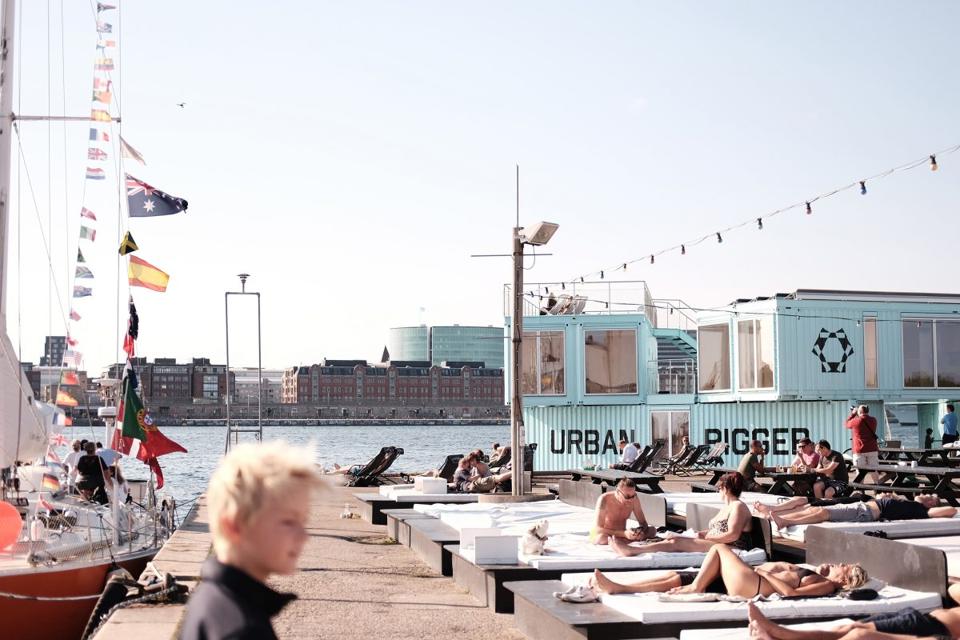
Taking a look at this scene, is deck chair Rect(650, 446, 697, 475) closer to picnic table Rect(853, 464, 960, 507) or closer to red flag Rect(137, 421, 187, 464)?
picnic table Rect(853, 464, 960, 507)

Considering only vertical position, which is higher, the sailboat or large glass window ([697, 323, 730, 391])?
large glass window ([697, 323, 730, 391])

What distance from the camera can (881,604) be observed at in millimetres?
8172

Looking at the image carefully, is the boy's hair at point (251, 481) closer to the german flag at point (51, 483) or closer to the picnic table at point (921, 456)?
the german flag at point (51, 483)

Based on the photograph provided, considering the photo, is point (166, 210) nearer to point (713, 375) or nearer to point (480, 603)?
point (480, 603)

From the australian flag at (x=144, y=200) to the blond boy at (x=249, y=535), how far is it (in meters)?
18.0

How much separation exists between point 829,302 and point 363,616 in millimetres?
22282

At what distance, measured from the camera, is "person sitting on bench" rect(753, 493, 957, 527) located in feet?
42.3

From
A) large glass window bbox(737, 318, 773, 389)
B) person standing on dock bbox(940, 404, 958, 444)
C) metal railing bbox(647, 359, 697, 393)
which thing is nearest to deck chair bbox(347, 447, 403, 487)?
metal railing bbox(647, 359, 697, 393)

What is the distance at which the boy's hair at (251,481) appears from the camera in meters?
2.50

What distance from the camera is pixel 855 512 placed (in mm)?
13070

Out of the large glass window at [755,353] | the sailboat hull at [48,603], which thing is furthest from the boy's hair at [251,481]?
the large glass window at [755,353]

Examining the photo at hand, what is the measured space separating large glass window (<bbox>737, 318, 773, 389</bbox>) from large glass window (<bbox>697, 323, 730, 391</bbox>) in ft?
A: 2.09

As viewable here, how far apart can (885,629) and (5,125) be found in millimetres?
15853

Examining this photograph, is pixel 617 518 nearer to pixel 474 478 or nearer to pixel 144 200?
pixel 474 478
